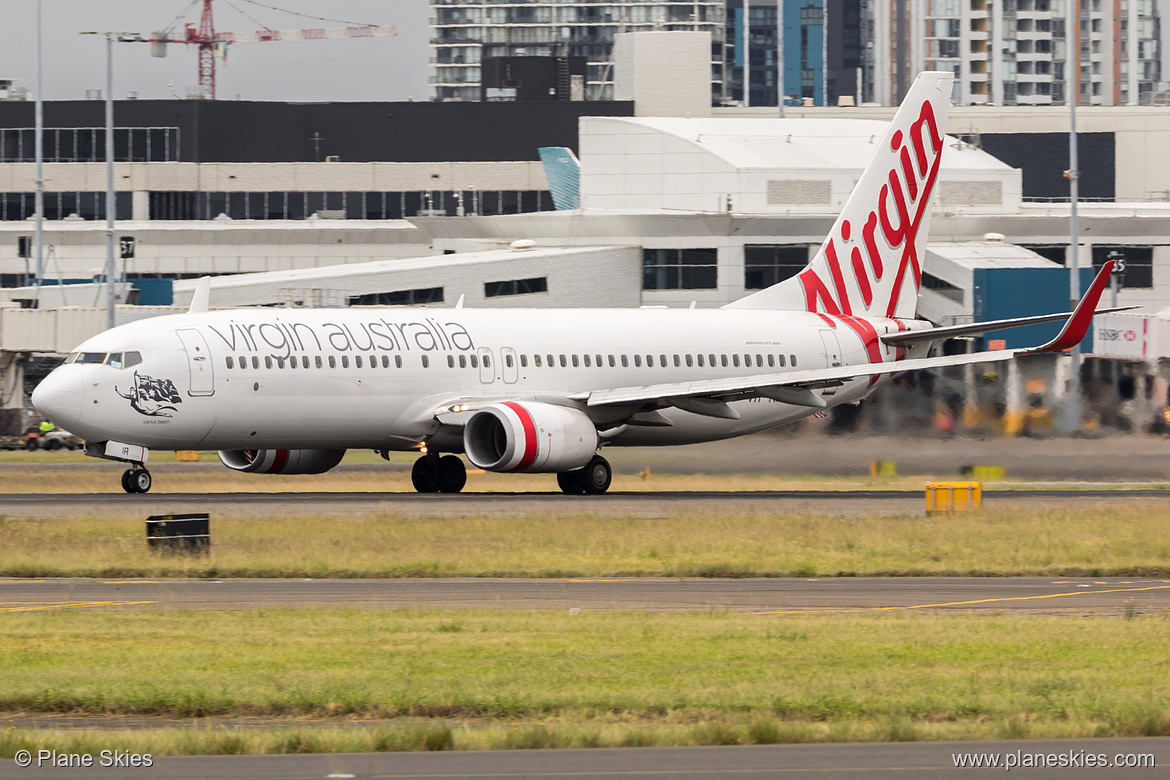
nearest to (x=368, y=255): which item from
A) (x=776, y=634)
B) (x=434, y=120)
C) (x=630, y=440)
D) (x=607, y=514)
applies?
(x=434, y=120)

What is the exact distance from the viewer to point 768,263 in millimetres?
85500

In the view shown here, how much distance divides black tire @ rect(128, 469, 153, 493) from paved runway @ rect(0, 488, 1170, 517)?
0.20 m

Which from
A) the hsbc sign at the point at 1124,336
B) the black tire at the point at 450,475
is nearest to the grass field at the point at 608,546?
the black tire at the point at 450,475

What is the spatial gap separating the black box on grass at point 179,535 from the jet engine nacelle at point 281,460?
1398cm

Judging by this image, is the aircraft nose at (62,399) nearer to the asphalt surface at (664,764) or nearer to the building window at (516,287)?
the asphalt surface at (664,764)

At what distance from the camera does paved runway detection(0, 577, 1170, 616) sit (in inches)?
870

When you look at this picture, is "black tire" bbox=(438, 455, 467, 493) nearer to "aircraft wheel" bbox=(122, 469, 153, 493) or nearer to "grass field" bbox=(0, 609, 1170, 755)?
"aircraft wheel" bbox=(122, 469, 153, 493)

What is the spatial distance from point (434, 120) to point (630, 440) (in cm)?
9044

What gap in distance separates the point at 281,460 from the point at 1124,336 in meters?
44.2

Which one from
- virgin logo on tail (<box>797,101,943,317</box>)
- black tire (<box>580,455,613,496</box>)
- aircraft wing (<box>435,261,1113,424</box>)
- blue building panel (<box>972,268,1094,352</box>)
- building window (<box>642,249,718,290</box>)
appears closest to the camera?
aircraft wing (<box>435,261,1113,424</box>)

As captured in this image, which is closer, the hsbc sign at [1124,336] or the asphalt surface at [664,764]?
the asphalt surface at [664,764]

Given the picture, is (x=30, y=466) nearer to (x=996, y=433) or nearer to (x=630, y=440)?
(x=630, y=440)

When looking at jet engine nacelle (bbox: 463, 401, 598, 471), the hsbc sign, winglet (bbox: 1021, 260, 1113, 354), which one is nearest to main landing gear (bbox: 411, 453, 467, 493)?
jet engine nacelle (bbox: 463, 401, 598, 471)

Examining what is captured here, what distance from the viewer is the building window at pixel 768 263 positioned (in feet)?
279
